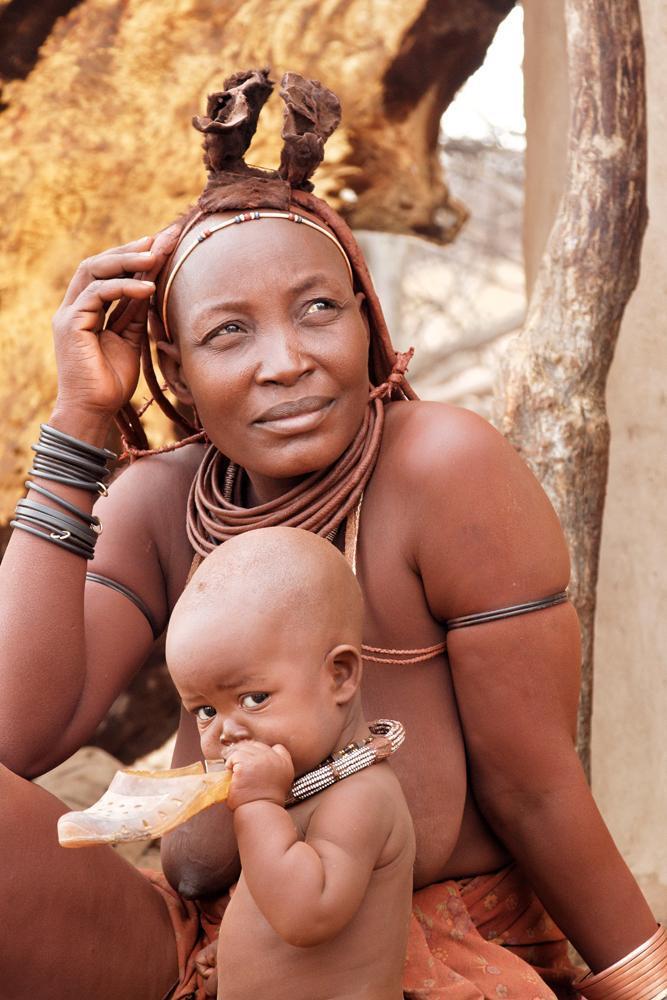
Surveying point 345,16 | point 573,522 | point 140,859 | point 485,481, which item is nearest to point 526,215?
point 345,16

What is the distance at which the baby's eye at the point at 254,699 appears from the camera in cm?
193

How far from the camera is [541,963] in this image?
8.22 feet

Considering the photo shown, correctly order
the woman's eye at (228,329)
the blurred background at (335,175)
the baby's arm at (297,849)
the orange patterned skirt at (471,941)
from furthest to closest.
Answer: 1. the blurred background at (335,175)
2. the woman's eye at (228,329)
3. the orange patterned skirt at (471,941)
4. the baby's arm at (297,849)

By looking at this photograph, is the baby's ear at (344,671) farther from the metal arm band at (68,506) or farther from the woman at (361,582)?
the metal arm band at (68,506)

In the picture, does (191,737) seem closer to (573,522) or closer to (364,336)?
(364,336)

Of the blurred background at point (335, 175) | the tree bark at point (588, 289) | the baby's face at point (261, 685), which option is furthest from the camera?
the blurred background at point (335, 175)

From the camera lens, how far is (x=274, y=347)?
2.28 meters

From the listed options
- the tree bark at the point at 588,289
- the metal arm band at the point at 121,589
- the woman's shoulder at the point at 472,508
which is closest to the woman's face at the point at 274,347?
the woman's shoulder at the point at 472,508

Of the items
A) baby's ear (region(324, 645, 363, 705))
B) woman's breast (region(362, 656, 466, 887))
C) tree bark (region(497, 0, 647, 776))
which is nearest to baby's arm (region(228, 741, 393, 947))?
baby's ear (region(324, 645, 363, 705))

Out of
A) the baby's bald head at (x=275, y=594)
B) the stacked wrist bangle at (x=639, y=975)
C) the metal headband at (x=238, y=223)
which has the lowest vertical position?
the stacked wrist bangle at (x=639, y=975)

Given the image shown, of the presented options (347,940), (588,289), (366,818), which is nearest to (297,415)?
(366,818)

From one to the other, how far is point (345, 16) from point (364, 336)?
2.80 meters

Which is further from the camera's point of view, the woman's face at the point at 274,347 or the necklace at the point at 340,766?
the woman's face at the point at 274,347

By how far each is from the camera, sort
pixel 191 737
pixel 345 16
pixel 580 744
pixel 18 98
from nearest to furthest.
A: pixel 191 737 → pixel 580 744 → pixel 18 98 → pixel 345 16
